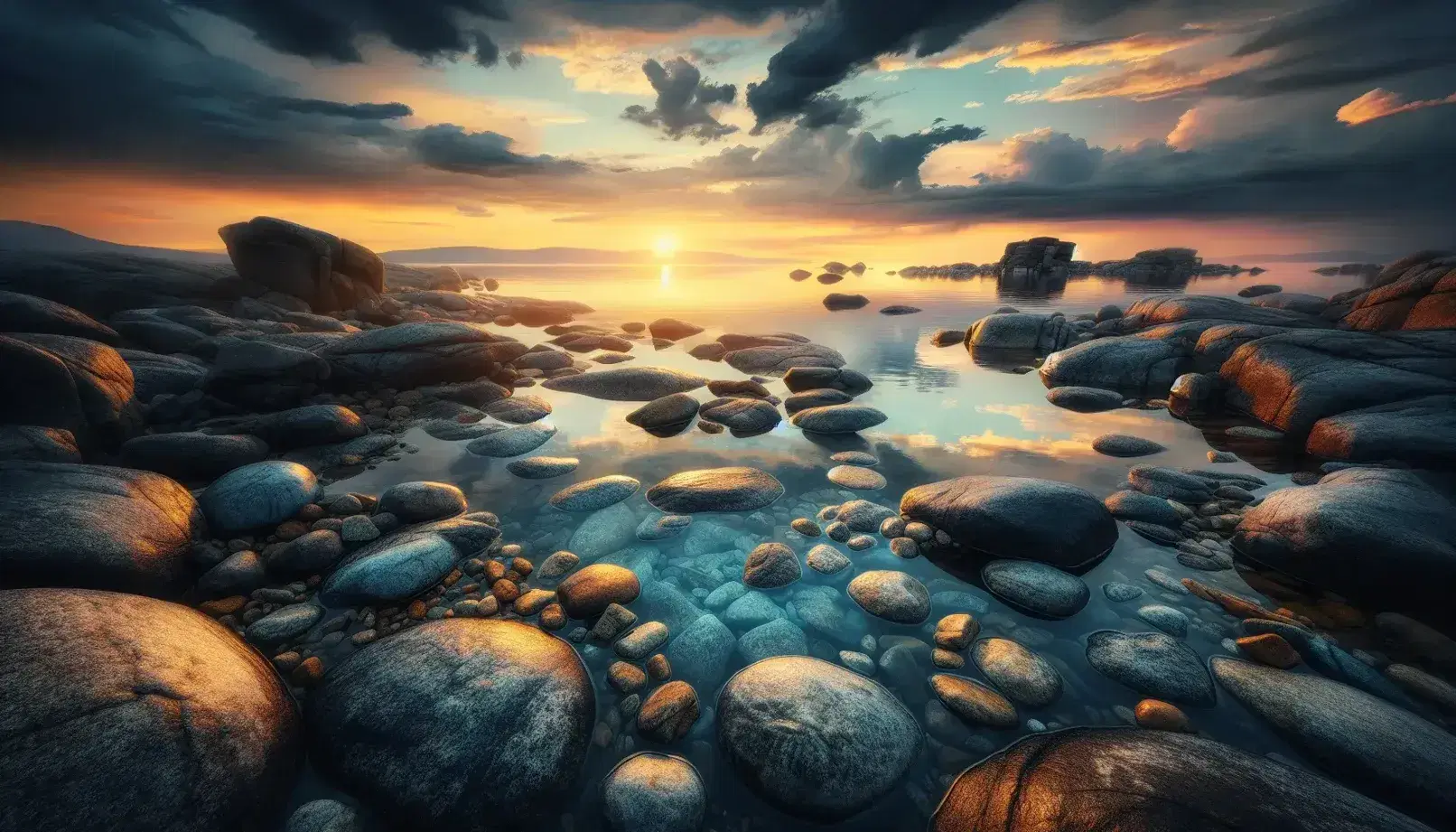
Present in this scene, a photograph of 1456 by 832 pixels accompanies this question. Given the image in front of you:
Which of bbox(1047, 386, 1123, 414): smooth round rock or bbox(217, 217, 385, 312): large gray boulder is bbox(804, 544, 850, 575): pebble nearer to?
bbox(1047, 386, 1123, 414): smooth round rock

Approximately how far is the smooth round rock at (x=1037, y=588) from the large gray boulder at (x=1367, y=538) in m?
1.98

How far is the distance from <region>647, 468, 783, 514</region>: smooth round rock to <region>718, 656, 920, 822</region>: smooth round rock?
2.68m

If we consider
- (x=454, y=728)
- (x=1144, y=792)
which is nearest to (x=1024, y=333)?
(x=1144, y=792)

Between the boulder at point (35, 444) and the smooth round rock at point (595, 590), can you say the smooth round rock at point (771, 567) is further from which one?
the boulder at point (35, 444)

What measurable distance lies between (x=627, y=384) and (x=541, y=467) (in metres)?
4.43

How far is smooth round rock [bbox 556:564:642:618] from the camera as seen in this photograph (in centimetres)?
411

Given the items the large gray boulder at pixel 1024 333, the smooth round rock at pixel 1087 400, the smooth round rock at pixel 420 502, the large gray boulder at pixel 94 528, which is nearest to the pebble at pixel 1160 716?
the smooth round rock at pixel 420 502

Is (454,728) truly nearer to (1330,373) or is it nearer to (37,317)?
(37,317)

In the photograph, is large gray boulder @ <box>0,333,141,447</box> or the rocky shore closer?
the rocky shore

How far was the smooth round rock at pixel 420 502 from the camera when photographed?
5.47 meters

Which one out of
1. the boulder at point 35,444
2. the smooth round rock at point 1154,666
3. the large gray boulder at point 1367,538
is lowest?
the smooth round rock at point 1154,666

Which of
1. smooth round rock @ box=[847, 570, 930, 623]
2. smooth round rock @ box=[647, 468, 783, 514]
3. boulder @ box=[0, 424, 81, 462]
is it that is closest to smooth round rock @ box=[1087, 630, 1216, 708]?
smooth round rock @ box=[847, 570, 930, 623]

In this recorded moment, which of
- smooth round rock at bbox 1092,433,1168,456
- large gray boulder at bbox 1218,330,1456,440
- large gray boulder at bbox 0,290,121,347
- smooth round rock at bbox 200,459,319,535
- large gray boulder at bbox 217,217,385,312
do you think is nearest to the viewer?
smooth round rock at bbox 200,459,319,535

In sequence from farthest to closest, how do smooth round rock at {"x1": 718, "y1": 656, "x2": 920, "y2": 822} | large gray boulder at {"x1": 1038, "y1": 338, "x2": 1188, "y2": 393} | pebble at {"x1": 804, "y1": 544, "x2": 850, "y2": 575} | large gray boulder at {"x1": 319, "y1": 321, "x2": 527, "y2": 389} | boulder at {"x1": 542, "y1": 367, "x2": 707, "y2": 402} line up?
large gray boulder at {"x1": 1038, "y1": 338, "x2": 1188, "y2": 393}, boulder at {"x1": 542, "y1": 367, "x2": 707, "y2": 402}, large gray boulder at {"x1": 319, "y1": 321, "x2": 527, "y2": 389}, pebble at {"x1": 804, "y1": 544, "x2": 850, "y2": 575}, smooth round rock at {"x1": 718, "y1": 656, "x2": 920, "y2": 822}
